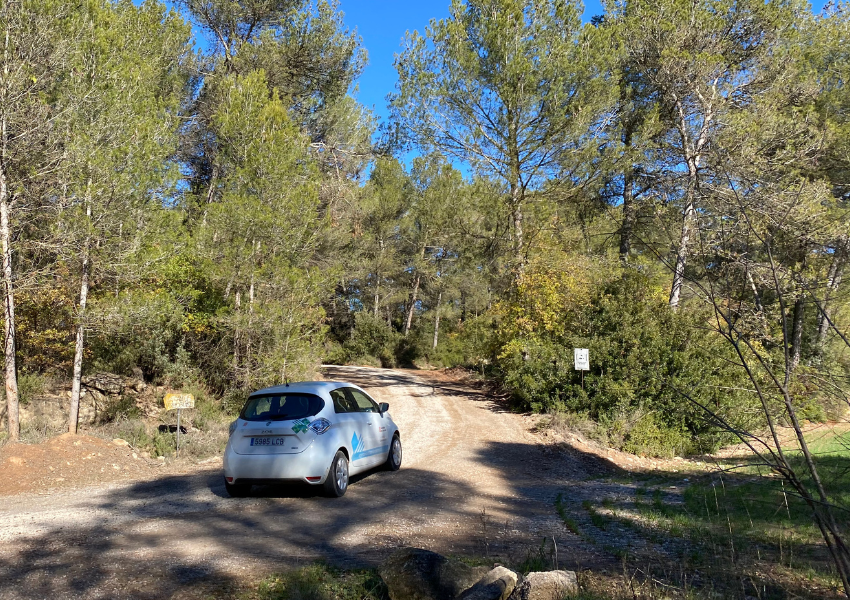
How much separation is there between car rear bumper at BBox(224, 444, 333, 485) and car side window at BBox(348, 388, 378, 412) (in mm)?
1513

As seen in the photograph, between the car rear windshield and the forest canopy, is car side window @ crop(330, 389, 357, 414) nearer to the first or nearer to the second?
the car rear windshield

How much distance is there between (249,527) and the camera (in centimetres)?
690

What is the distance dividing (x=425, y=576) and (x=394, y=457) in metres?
6.18

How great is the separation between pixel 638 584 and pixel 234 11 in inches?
1002

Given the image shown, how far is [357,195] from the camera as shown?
30.5 m

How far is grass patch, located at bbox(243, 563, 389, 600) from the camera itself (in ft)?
15.3

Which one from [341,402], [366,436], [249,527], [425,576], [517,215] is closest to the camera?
[425,576]

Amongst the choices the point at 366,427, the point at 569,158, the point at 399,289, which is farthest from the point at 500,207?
the point at 399,289

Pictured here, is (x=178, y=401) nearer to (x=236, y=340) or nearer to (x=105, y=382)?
(x=236, y=340)

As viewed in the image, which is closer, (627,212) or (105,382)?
(105,382)

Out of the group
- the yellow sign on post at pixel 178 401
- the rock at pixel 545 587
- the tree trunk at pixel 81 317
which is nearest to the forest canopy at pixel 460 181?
the tree trunk at pixel 81 317

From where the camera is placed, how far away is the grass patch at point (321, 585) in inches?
184

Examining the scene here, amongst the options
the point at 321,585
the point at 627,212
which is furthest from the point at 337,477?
the point at 627,212

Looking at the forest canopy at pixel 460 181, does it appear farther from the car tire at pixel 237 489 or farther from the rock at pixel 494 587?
the rock at pixel 494 587
